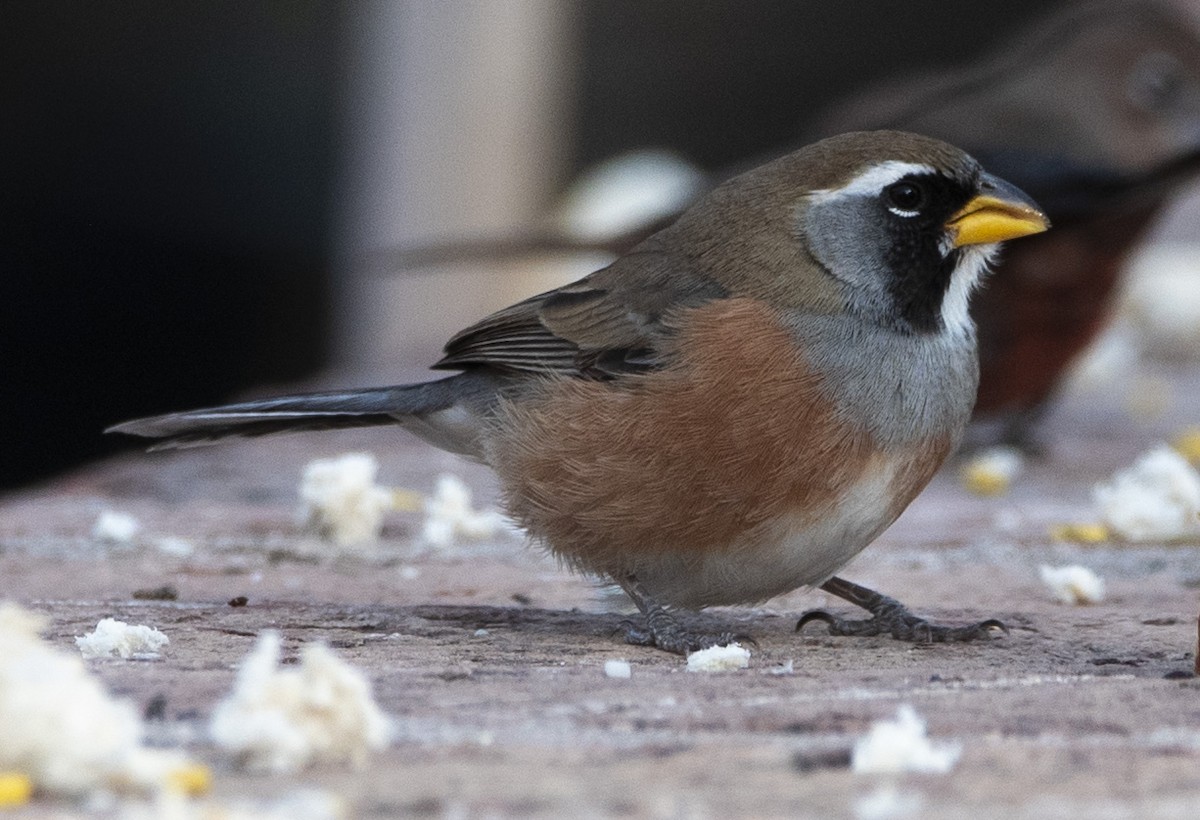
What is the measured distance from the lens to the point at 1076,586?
4.07 meters

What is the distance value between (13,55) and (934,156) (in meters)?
7.04

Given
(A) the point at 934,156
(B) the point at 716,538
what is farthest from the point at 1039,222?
(B) the point at 716,538

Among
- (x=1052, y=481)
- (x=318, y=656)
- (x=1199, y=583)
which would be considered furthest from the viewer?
(x=1052, y=481)

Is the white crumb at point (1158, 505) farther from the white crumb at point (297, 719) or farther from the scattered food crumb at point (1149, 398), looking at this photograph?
the white crumb at point (297, 719)

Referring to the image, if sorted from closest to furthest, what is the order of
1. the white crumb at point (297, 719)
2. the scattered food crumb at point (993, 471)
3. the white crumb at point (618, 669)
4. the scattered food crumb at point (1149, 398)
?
the white crumb at point (297, 719)
the white crumb at point (618, 669)
the scattered food crumb at point (993, 471)
the scattered food crumb at point (1149, 398)

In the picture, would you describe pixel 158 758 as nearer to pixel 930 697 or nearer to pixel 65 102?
pixel 930 697

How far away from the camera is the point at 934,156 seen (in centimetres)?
407

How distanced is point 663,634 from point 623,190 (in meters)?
6.94

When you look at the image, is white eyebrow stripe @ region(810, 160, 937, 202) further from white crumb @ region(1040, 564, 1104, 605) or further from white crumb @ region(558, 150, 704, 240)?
white crumb @ region(558, 150, 704, 240)

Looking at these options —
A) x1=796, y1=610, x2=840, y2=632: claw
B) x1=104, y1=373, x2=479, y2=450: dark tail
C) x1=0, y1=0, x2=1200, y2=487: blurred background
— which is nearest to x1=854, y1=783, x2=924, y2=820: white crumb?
x1=796, y1=610, x2=840, y2=632: claw

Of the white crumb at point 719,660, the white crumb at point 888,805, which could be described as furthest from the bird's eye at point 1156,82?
the white crumb at point 888,805

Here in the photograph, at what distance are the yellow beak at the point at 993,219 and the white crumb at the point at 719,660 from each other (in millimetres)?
1293

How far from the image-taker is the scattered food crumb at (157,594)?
3.93 m

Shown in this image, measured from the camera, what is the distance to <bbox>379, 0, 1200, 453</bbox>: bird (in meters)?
6.38
